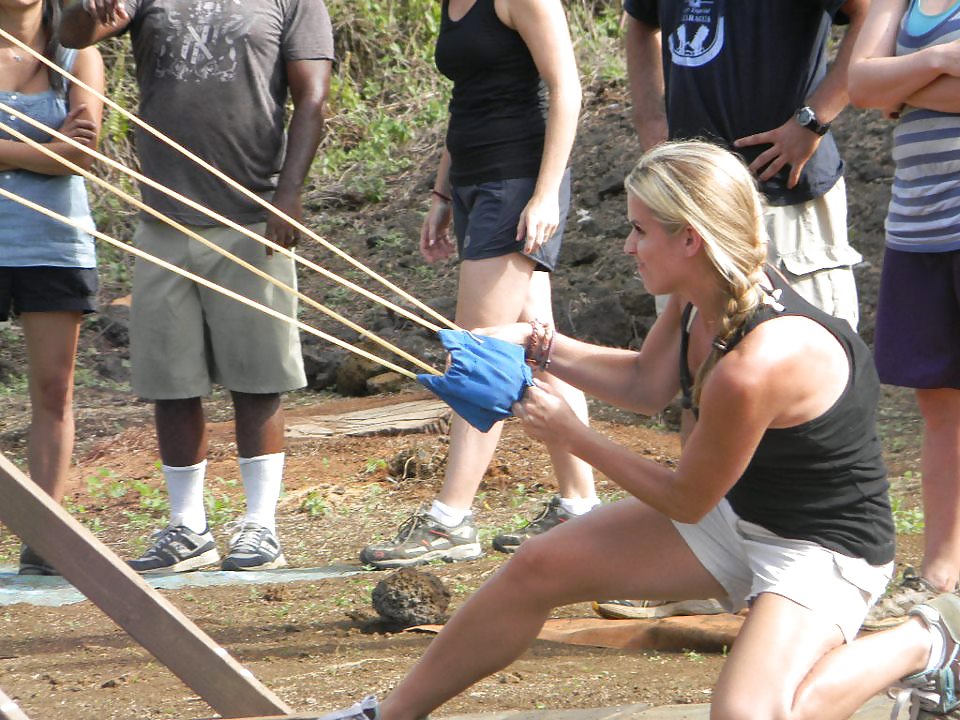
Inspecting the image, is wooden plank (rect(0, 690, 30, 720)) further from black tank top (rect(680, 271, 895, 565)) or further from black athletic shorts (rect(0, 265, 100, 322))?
black athletic shorts (rect(0, 265, 100, 322))

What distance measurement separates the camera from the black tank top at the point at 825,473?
2.83 meters

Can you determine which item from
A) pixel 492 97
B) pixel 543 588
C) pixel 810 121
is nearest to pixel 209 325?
pixel 492 97

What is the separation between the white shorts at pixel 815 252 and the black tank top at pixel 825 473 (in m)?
0.98

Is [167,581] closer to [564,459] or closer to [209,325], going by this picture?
[209,325]

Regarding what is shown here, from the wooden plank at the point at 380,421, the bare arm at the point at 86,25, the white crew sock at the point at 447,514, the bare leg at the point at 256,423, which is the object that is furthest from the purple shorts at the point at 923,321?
the wooden plank at the point at 380,421

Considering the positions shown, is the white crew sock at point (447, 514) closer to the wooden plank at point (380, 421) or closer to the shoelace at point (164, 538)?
the shoelace at point (164, 538)

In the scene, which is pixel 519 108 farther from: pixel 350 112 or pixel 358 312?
pixel 350 112

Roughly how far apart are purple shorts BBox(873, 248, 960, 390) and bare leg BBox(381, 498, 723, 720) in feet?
3.45

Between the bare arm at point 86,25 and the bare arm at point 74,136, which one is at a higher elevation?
the bare arm at point 86,25

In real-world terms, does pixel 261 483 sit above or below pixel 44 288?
below

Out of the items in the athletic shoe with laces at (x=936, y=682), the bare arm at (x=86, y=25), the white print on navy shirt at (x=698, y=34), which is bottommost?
the athletic shoe with laces at (x=936, y=682)

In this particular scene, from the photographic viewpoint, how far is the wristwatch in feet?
12.6

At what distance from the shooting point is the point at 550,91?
446 centimetres

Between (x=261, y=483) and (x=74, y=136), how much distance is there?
133cm
